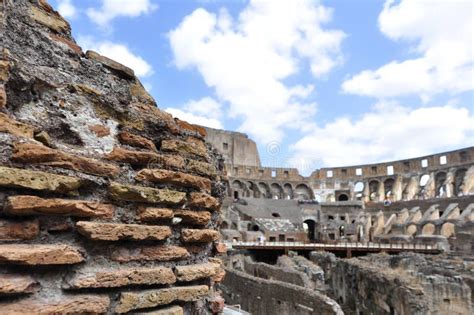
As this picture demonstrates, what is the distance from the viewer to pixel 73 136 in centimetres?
243

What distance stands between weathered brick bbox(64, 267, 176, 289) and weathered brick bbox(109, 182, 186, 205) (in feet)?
1.48

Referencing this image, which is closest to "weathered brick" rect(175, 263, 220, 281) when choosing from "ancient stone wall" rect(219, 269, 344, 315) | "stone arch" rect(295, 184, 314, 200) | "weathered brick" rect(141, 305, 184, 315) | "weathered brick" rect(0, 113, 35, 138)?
"weathered brick" rect(141, 305, 184, 315)

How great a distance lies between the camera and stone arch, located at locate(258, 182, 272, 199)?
5309cm

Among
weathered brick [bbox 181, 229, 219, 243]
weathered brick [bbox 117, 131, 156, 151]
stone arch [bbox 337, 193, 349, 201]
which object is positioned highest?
stone arch [bbox 337, 193, 349, 201]

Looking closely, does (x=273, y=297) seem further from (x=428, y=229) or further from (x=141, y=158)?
(x=428, y=229)

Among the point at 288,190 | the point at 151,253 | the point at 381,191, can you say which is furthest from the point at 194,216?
the point at 288,190

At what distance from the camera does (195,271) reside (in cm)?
259

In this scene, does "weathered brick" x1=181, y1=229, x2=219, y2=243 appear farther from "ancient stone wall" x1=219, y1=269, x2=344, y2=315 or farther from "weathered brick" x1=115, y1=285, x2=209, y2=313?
"ancient stone wall" x1=219, y1=269, x2=344, y2=315

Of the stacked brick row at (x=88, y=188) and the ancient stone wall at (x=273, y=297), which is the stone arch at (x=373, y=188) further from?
the stacked brick row at (x=88, y=188)

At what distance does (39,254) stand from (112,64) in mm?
1485

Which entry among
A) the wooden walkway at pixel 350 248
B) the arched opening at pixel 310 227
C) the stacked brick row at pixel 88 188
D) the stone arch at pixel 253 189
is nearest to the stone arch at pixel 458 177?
the arched opening at pixel 310 227

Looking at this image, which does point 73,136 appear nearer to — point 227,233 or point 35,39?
point 35,39

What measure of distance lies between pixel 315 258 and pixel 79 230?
21881mm

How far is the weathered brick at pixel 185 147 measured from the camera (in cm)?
283
